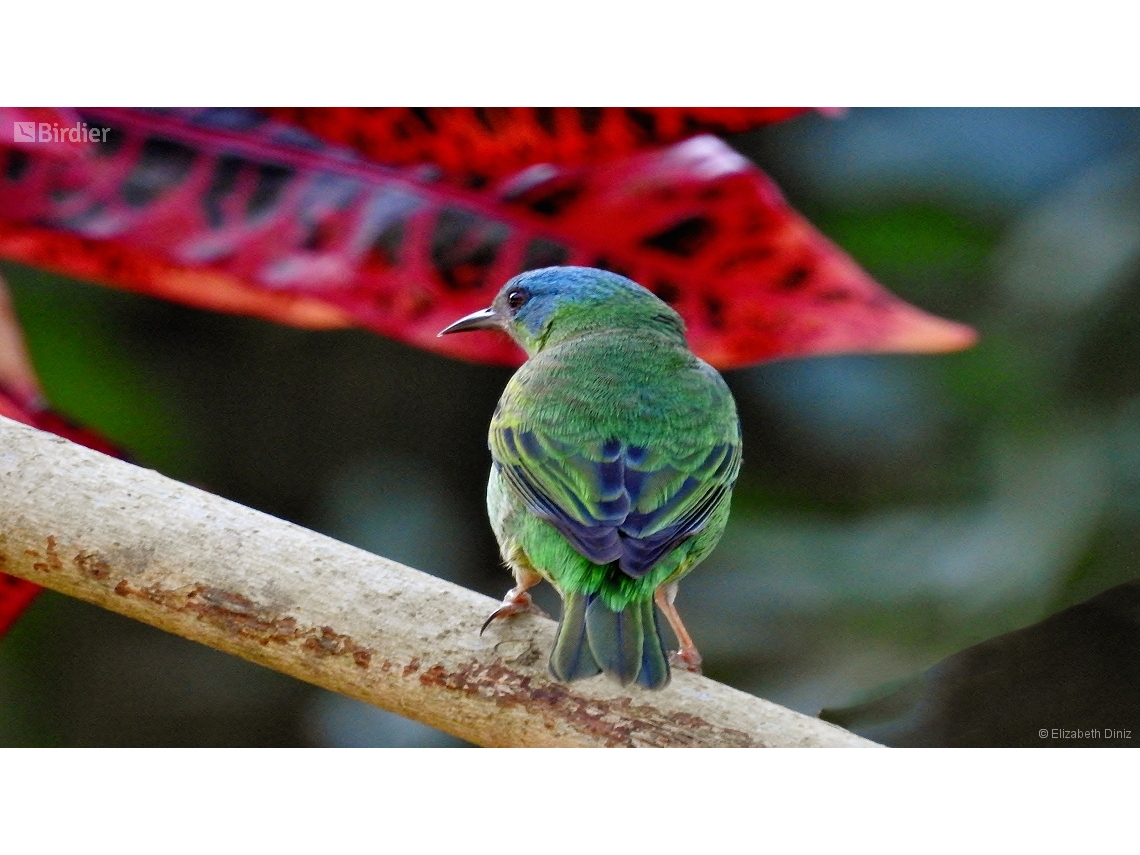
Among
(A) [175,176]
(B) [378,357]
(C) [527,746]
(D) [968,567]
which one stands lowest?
(C) [527,746]

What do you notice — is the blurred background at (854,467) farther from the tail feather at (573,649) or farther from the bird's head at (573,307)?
the tail feather at (573,649)

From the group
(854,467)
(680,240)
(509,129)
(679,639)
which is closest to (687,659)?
(679,639)

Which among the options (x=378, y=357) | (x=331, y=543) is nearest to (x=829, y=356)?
(x=378, y=357)

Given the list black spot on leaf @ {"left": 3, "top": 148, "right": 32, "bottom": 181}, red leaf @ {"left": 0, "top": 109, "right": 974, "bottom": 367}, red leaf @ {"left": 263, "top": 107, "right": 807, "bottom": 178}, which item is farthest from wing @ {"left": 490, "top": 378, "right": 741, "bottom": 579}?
black spot on leaf @ {"left": 3, "top": 148, "right": 32, "bottom": 181}

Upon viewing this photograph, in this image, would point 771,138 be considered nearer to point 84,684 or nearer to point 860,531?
point 860,531

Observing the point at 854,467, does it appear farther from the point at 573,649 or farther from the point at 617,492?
the point at 573,649

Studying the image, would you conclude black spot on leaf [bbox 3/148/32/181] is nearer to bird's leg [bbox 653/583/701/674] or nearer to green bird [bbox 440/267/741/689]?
green bird [bbox 440/267/741/689]

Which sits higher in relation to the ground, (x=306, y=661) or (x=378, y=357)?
(x=378, y=357)
